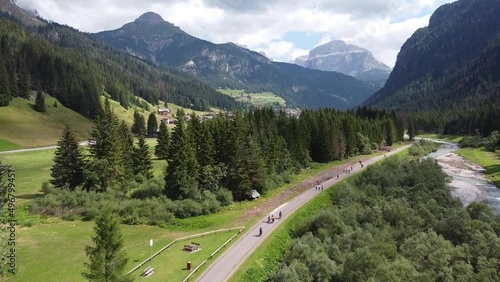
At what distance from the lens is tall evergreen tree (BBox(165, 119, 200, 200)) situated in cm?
6519

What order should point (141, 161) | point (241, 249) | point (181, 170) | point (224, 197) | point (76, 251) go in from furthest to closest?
point (141, 161) → point (224, 197) → point (181, 170) → point (241, 249) → point (76, 251)

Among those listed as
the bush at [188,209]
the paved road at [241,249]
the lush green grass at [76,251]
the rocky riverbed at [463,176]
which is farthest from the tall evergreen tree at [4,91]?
the rocky riverbed at [463,176]

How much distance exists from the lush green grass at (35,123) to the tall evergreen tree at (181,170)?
243 feet

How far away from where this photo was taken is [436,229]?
55.8 meters

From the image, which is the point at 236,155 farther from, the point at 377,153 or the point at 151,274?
the point at 377,153

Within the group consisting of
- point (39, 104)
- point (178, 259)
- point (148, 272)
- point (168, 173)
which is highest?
point (39, 104)

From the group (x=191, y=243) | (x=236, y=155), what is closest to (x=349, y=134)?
(x=236, y=155)

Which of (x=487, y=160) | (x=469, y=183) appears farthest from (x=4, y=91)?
(x=487, y=160)

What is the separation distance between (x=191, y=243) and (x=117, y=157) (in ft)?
102

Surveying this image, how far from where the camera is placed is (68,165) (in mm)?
70438

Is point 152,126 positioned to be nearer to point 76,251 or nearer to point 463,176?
point 463,176

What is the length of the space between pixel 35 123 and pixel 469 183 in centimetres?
15663

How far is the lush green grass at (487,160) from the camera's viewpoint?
10153 centimetres

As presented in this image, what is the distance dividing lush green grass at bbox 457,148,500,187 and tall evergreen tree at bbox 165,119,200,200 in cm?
7900
